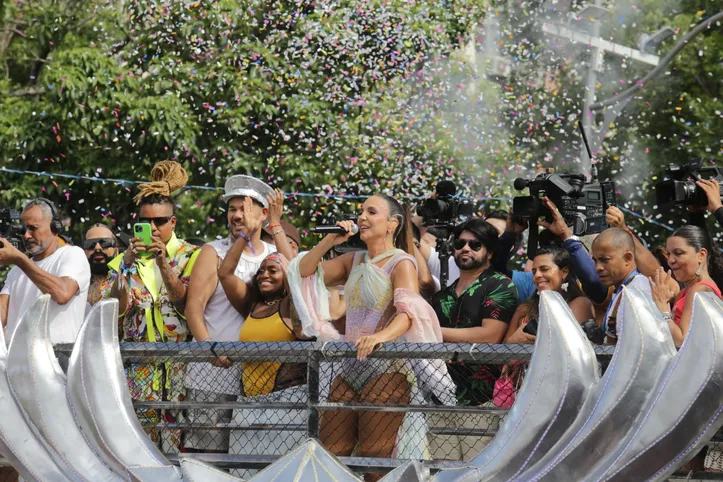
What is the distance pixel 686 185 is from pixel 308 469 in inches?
130

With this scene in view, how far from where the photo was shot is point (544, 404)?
316 centimetres

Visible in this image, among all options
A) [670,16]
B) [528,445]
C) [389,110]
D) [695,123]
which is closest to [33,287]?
[528,445]

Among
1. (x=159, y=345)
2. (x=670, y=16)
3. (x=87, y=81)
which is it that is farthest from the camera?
(x=670, y=16)

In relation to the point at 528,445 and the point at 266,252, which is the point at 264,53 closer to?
the point at 266,252

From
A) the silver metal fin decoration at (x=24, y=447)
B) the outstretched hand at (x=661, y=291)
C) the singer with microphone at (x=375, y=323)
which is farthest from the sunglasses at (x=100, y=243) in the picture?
the silver metal fin decoration at (x=24, y=447)

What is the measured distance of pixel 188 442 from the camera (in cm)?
531

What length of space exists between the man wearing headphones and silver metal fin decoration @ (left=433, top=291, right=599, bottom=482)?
3.32 meters

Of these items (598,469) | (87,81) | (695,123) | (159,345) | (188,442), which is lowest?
(695,123)

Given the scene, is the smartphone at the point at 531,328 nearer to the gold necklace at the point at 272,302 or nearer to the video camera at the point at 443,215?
the video camera at the point at 443,215

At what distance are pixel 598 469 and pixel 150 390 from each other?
2.71 metres

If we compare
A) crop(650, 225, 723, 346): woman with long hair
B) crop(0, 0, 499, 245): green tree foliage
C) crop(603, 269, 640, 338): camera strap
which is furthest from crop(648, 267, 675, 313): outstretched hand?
crop(0, 0, 499, 245): green tree foliage

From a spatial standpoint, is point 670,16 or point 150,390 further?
point 670,16

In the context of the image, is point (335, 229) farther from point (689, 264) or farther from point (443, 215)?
point (689, 264)

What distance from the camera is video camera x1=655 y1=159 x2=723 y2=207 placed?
224 inches
